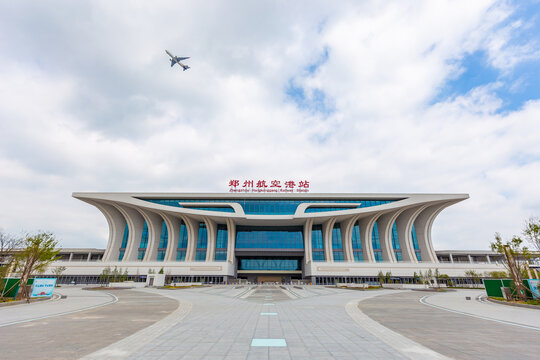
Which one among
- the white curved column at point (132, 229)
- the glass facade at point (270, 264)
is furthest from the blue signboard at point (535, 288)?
the white curved column at point (132, 229)

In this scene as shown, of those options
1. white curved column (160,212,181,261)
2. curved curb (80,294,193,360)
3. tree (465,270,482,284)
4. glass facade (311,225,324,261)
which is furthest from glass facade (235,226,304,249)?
curved curb (80,294,193,360)

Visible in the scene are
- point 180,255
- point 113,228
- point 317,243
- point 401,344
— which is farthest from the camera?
point 317,243

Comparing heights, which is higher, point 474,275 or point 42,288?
point 42,288

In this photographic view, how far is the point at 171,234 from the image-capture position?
55.9 meters

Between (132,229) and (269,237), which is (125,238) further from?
(269,237)

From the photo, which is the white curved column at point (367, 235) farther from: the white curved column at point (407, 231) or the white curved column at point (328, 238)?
the white curved column at point (328, 238)

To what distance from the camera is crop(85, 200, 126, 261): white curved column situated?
5441 centimetres

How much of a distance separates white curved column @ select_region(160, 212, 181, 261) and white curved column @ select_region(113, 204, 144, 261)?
7006mm

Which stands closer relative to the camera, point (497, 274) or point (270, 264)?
point (497, 274)

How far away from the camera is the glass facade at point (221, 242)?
57000 millimetres

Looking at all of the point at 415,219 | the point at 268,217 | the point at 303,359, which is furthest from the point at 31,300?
the point at 415,219

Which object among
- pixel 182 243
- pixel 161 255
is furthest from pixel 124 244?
pixel 182 243

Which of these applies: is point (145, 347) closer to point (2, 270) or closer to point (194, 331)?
point (194, 331)

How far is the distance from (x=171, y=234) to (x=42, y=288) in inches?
1458
